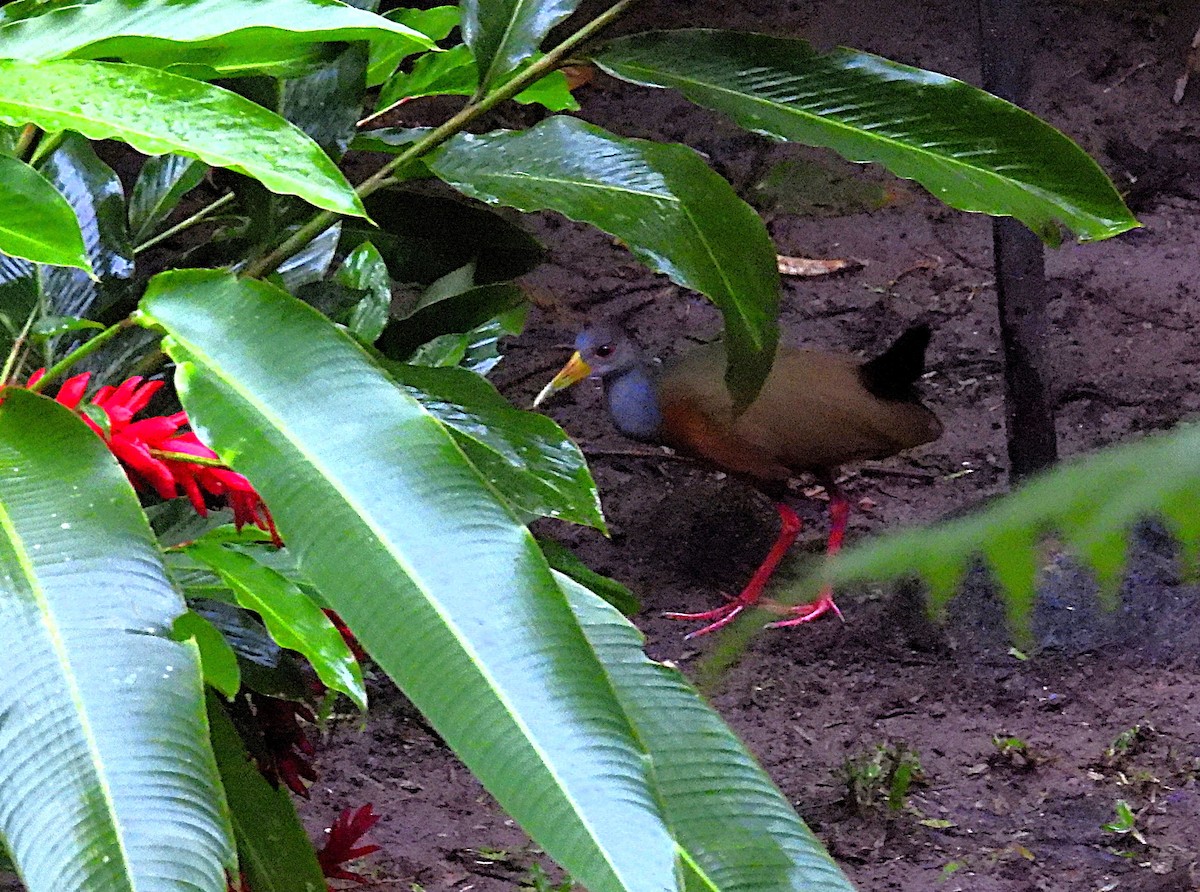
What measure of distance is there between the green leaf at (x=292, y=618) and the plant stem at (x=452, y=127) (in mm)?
260

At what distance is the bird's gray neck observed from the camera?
300 centimetres

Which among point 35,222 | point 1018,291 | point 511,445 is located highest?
point 35,222

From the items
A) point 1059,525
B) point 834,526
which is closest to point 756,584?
point 834,526

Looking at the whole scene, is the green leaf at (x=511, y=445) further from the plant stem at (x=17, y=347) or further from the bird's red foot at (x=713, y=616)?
the bird's red foot at (x=713, y=616)

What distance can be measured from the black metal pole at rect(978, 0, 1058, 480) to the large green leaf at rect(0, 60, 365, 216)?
1.85 m

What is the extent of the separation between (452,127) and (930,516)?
0.55m

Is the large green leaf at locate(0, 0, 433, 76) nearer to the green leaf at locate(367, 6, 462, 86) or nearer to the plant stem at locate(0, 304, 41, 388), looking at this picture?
the plant stem at locate(0, 304, 41, 388)

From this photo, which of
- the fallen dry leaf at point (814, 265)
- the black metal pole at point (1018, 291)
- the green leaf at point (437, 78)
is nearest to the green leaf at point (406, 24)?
the green leaf at point (437, 78)

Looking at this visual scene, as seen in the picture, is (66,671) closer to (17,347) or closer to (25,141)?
(17,347)

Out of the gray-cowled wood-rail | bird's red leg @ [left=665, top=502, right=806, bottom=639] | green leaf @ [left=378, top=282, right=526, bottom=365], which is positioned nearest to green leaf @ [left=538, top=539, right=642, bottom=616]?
green leaf @ [left=378, top=282, right=526, bottom=365]

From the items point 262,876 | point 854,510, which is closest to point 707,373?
point 854,510

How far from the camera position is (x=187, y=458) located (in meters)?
0.87

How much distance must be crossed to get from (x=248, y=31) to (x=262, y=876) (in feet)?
2.12

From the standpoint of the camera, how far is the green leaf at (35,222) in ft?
2.50
